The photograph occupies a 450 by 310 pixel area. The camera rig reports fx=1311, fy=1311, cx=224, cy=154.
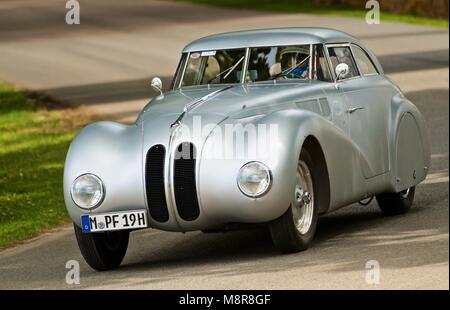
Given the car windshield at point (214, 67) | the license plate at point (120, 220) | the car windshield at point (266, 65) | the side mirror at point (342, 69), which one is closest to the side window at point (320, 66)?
the car windshield at point (266, 65)

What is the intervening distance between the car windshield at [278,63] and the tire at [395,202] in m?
1.44

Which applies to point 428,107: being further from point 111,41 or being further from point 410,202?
point 111,41

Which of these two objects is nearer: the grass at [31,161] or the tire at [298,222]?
the tire at [298,222]

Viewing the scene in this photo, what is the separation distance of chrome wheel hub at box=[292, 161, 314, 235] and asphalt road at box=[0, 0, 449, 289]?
0.21 metres

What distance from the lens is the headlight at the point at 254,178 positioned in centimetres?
920

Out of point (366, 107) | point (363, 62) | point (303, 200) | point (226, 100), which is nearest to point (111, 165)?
point (226, 100)

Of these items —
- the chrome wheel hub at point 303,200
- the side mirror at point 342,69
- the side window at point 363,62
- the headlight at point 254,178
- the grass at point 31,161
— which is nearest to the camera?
the headlight at point 254,178

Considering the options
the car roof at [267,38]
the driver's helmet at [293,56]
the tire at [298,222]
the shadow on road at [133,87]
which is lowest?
the shadow on road at [133,87]

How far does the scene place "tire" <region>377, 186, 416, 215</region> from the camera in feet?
37.7

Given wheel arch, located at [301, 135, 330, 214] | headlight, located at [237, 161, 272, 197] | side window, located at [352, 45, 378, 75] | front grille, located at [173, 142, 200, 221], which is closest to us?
headlight, located at [237, 161, 272, 197]

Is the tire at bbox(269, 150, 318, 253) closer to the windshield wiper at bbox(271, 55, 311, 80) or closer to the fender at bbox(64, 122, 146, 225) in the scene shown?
the fender at bbox(64, 122, 146, 225)

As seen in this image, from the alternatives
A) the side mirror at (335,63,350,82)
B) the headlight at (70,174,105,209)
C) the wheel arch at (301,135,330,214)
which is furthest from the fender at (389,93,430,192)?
the headlight at (70,174,105,209)

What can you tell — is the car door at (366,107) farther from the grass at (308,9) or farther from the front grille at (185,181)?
the grass at (308,9)

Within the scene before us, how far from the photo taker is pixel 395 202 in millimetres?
11500
